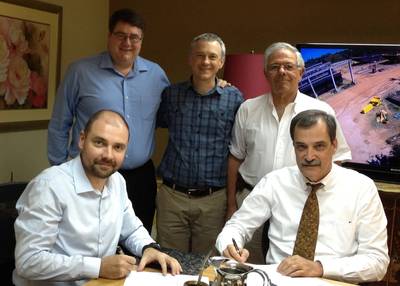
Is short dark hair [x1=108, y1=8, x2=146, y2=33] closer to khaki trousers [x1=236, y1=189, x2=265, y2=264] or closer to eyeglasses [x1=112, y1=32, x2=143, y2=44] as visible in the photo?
eyeglasses [x1=112, y1=32, x2=143, y2=44]

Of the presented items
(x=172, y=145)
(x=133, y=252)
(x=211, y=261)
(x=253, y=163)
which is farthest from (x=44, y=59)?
(x=211, y=261)

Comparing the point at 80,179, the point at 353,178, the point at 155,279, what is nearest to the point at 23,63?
the point at 80,179

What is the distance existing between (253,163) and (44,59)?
1.60 meters

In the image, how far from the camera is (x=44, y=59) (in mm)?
3158

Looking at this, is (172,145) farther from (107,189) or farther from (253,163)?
(107,189)

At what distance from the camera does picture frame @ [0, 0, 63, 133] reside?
2.82 m

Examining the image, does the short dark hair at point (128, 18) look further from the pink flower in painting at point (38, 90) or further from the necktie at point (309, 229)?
the necktie at point (309, 229)

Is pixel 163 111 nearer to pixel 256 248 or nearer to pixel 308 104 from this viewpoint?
pixel 308 104

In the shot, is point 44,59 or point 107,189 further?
point 44,59

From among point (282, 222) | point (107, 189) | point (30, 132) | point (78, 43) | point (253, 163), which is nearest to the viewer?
point (107, 189)

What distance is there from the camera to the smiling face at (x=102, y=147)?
169cm

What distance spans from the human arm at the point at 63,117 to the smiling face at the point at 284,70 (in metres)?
1.05

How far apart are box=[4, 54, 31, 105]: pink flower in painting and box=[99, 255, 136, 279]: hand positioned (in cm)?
170

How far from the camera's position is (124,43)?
2.53 metres
